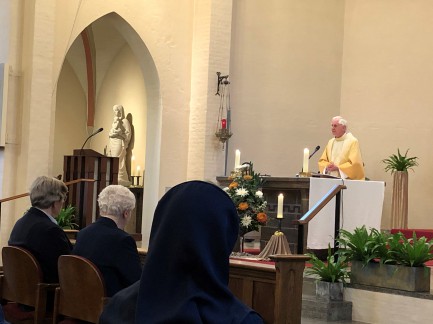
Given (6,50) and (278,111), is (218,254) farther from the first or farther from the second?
(278,111)

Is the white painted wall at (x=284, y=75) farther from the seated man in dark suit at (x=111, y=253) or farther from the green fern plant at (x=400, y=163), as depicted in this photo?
the seated man in dark suit at (x=111, y=253)

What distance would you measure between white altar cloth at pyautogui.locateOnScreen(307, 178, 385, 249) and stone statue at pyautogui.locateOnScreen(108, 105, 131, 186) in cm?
688

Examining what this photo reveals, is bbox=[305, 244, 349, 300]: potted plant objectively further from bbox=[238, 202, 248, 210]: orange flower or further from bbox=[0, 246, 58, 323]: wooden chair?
bbox=[0, 246, 58, 323]: wooden chair

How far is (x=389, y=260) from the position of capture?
25.2ft

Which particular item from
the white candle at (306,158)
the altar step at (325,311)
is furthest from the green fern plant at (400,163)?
the altar step at (325,311)

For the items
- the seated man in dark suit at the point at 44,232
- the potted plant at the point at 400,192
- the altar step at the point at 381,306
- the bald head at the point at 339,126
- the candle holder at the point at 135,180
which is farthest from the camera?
the candle holder at the point at 135,180

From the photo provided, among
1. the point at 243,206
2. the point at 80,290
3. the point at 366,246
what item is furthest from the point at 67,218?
the point at 80,290

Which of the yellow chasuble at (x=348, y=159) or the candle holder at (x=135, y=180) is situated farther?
the candle holder at (x=135, y=180)

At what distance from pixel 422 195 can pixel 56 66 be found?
636 centimetres

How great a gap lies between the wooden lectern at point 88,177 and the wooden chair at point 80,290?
21.4 feet

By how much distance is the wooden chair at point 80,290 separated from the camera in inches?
179

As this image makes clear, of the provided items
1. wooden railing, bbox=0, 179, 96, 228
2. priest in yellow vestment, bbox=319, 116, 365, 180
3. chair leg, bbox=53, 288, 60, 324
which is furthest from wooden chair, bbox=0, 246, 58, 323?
priest in yellow vestment, bbox=319, 116, 365, 180

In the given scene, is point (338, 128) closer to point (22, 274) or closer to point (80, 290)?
point (22, 274)

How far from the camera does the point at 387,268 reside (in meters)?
7.70
